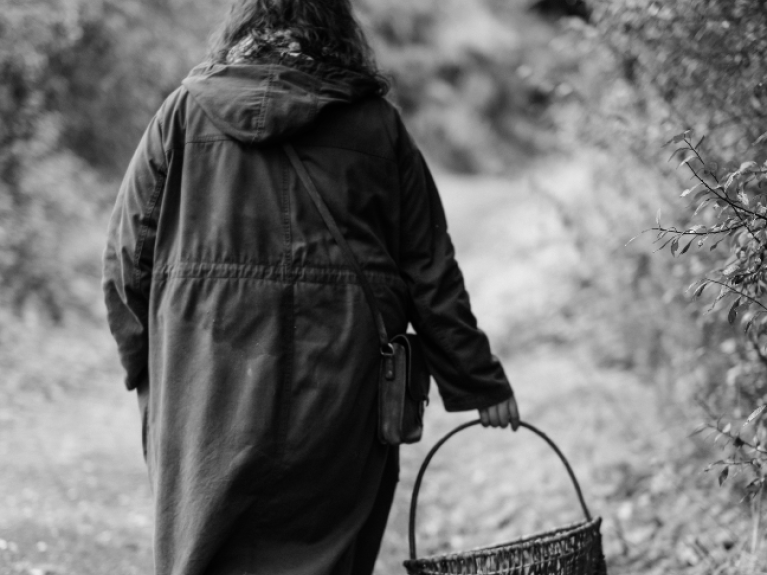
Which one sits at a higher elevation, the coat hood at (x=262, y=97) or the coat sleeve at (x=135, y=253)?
the coat hood at (x=262, y=97)

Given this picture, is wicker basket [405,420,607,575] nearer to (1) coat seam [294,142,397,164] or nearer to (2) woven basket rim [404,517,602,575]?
(2) woven basket rim [404,517,602,575]

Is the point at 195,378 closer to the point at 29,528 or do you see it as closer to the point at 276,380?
the point at 276,380

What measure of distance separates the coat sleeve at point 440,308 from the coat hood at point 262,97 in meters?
0.33

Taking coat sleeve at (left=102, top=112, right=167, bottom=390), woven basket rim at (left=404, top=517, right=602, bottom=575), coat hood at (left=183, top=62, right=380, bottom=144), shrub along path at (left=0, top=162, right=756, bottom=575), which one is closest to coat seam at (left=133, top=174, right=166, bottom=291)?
coat sleeve at (left=102, top=112, right=167, bottom=390)

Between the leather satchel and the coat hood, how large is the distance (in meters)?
0.09

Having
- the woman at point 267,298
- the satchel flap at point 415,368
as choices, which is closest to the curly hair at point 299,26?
the woman at point 267,298

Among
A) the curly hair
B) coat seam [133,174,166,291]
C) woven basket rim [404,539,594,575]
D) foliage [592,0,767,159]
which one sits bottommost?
woven basket rim [404,539,594,575]

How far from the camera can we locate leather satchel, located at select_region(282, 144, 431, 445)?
2236 mm

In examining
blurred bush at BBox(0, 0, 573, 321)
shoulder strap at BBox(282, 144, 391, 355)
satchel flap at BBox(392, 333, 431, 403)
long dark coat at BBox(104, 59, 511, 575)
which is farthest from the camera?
blurred bush at BBox(0, 0, 573, 321)

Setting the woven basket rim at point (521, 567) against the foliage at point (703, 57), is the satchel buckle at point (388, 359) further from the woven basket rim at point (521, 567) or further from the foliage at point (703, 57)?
the foliage at point (703, 57)

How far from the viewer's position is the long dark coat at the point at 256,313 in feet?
6.95

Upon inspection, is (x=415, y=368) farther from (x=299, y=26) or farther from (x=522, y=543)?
(x=299, y=26)

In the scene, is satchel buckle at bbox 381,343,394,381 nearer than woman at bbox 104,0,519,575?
No

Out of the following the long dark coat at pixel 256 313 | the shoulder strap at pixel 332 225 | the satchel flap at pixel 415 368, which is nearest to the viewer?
the long dark coat at pixel 256 313
